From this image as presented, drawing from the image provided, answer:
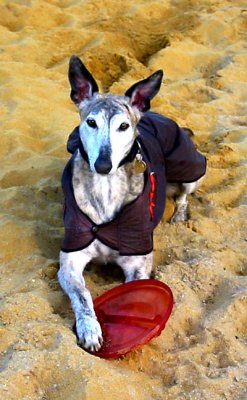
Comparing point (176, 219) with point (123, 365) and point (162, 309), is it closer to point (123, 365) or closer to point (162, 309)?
point (162, 309)

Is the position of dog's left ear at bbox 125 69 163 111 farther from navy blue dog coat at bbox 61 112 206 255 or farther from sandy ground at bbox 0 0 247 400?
sandy ground at bbox 0 0 247 400

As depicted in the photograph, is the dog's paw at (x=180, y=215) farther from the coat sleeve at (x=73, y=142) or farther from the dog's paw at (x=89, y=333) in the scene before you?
→ the dog's paw at (x=89, y=333)

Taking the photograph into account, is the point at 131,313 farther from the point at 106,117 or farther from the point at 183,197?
the point at 183,197

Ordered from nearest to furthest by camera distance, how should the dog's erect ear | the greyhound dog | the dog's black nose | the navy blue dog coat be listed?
1. the dog's black nose
2. the greyhound dog
3. the navy blue dog coat
4. the dog's erect ear

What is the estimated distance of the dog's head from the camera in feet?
12.3

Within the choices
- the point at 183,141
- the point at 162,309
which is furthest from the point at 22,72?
the point at 162,309

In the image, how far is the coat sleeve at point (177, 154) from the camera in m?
4.79

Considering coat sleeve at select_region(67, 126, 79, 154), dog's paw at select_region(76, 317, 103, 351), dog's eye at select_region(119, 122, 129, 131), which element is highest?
dog's eye at select_region(119, 122, 129, 131)

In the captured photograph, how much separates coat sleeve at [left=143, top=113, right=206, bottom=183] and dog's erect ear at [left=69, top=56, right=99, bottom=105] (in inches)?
28.8

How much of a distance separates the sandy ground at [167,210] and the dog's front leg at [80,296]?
8 cm

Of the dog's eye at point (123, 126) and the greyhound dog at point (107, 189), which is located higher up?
the dog's eye at point (123, 126)

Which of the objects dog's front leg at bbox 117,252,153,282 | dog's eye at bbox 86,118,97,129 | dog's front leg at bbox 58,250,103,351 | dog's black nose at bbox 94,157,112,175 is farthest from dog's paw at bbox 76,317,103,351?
dog's eye at bbox 86,118,97,129

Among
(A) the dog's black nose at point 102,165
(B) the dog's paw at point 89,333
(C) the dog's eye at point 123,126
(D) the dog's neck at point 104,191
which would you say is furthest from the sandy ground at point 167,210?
(C) the dog's eye at point 123,126

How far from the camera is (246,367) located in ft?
10.8
